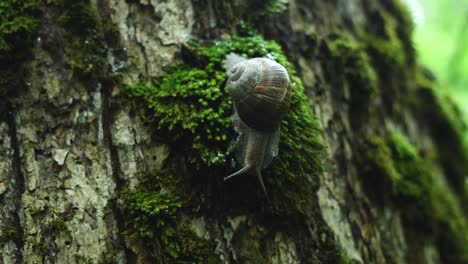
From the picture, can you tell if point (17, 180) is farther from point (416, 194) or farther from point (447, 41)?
point (447, 41)

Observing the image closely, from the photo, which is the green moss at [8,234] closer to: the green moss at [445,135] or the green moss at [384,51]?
the green moss at [384,51]

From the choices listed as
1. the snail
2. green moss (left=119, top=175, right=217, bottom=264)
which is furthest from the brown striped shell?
green moss (left=119, top=175, right=217, bottom=264)

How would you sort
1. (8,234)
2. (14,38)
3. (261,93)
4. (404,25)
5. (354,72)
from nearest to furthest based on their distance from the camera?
1. (8,234)
2. (261,93)
3. (14,38)
4. (354,72)
5. (404,25)

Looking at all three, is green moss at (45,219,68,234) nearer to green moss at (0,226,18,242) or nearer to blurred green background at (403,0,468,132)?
green moss at (0,226,18,242)

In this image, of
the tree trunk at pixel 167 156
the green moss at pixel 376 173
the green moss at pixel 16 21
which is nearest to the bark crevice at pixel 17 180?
the tree trunk at pixel 167 156

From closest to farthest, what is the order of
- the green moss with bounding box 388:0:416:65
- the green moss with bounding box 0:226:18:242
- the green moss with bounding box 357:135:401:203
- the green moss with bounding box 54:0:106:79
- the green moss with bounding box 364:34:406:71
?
the green moss with bounding box 0:226:18:242, the green moss with bounding box 54:0:106:79, the green moss with bounding box 357:135:401:203, the green moss with bounding box 364:34:406:71, the green moss with bounding box 388:0:416:65

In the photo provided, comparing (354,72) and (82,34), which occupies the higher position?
(82,34)

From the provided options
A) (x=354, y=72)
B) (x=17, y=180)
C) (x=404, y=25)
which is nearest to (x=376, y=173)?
(x=354, y=72)

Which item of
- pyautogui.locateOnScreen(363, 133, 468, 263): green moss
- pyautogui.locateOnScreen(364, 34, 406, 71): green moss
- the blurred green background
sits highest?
the blurred green background
